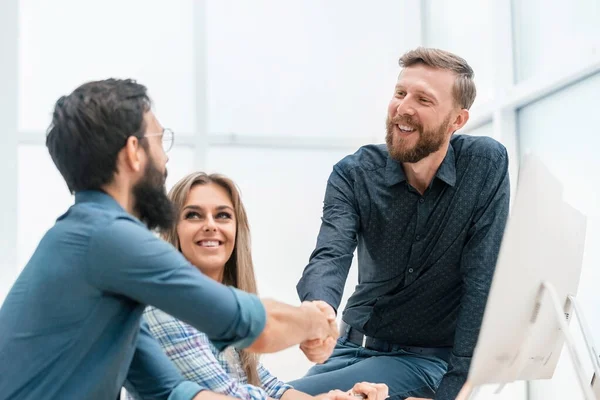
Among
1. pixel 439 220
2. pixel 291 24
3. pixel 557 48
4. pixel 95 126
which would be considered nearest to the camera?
A: pixel 95 126

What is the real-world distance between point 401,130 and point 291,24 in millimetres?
2377

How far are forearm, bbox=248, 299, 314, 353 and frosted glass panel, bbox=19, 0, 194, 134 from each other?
296 cm

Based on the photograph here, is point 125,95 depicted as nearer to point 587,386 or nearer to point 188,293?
point 188,293

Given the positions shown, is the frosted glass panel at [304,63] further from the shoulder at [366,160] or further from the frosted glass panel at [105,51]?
the shoulder at [366,160]

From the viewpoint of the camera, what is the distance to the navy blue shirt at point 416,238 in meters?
2.47

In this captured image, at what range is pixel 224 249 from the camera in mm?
2455

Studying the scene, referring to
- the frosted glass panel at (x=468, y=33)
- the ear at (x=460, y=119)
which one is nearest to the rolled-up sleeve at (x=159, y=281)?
the ear at (x=460, y=119)

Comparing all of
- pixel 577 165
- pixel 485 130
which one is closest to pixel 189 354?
pixel 577 165

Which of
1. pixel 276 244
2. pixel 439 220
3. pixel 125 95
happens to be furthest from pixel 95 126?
pixel 276 244

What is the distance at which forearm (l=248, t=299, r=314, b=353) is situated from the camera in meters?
1.60

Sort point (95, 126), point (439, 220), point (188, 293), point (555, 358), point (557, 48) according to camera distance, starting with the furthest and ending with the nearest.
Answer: point (557, 48), point (439, 220), point (555, 358), point (95, 126), point (188, 293)

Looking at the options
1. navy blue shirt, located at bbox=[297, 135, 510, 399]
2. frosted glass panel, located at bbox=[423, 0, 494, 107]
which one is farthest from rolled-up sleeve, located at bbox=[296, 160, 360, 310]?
frosted glass panel, located at bbox=[423, 0, 494, 107]

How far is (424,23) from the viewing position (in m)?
4.89

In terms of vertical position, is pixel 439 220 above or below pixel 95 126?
below
